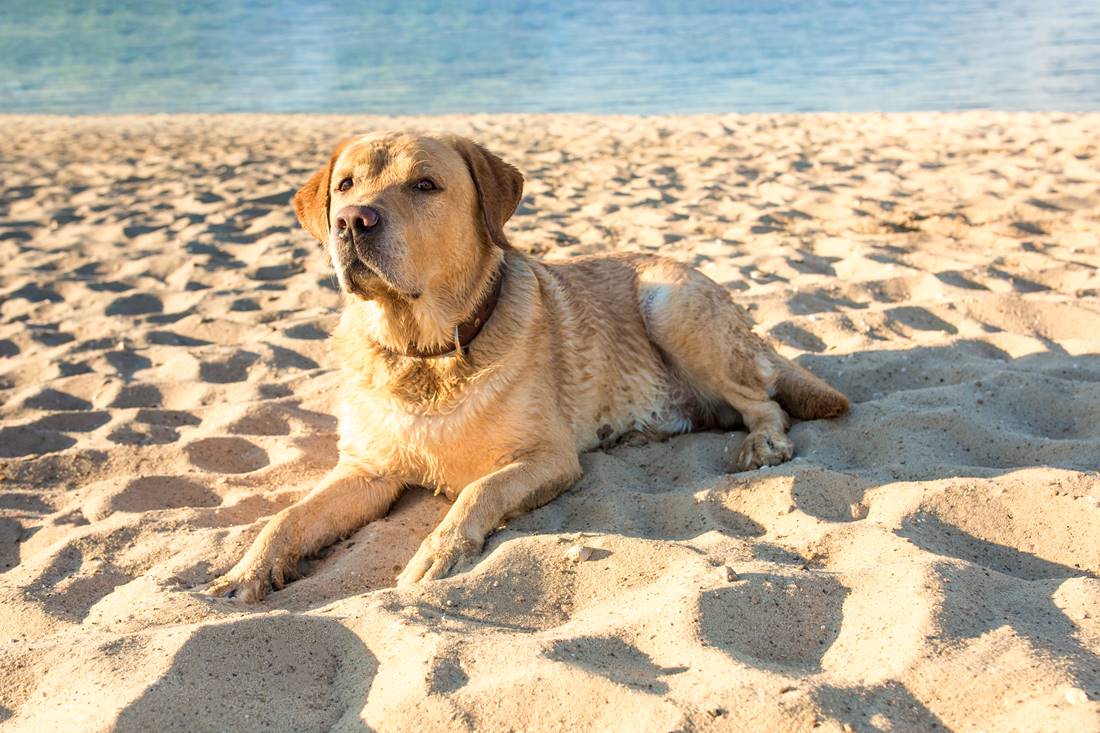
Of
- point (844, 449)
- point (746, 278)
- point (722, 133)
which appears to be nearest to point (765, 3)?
point (722, 133)

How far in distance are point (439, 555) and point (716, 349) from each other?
2.08 m

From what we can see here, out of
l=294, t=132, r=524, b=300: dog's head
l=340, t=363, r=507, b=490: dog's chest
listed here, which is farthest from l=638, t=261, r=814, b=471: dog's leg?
→ l=340, t=363, r=507, b=490: dog's chest

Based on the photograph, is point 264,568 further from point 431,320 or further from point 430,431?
point 431,320

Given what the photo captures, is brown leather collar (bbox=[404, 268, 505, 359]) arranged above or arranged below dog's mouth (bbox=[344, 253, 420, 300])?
below

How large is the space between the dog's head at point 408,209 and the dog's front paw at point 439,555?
98 centimetres

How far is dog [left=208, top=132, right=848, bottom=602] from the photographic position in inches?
144

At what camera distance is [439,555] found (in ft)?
11.2

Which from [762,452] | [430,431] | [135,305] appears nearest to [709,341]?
[762,452]

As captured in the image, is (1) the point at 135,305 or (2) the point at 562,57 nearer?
(1) the point at 135,305

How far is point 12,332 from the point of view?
6.39 meters

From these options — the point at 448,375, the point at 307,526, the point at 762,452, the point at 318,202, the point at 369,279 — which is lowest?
the point at 762,452

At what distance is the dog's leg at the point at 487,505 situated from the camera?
341 cm

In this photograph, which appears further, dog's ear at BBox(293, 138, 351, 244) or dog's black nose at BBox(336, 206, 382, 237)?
dog's ear at BBox(293, 138, 351, 244)

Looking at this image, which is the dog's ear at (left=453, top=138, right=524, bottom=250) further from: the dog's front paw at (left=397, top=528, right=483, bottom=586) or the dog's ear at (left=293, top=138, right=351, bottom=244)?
the dog's front paw at (left=397, top=528, right=483, bottom=586)
